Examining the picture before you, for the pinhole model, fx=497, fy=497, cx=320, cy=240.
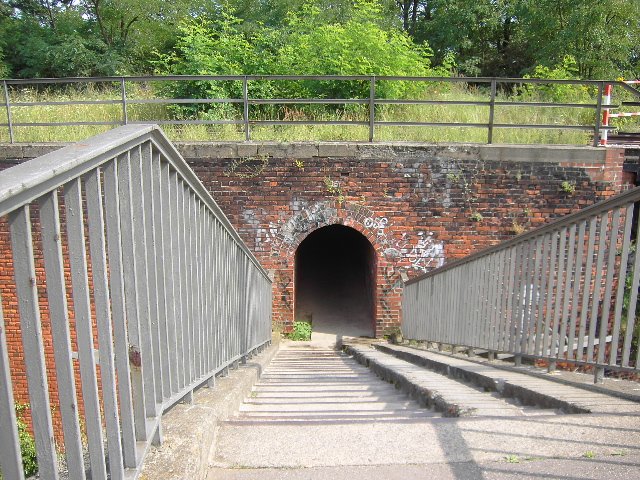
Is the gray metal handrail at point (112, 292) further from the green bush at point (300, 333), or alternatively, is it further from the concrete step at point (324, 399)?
the green bush at point (300, 333)

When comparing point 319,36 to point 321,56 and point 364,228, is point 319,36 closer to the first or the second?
point 321,56

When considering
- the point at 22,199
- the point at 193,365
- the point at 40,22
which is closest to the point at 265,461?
the point at 193,365

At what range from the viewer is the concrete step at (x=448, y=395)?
9.50 feet

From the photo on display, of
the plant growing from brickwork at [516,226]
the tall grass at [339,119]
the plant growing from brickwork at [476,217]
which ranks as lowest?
the plant growing from brickwork at [516,226]

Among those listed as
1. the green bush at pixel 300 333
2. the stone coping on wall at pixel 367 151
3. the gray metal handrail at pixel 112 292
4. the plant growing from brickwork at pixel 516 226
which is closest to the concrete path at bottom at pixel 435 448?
the gray metal handrail at pixel 112 292

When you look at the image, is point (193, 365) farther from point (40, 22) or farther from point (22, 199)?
point (40, 22)

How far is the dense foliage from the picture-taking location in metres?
11.3

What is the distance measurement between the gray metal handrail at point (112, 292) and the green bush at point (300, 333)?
20.5 feet

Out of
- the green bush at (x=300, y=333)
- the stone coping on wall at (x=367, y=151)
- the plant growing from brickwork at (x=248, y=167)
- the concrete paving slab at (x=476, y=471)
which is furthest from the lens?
the green bush at (x=300, y=333)

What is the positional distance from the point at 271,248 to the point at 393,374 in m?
4.40

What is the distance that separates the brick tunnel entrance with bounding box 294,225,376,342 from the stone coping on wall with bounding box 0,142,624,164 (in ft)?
6.64

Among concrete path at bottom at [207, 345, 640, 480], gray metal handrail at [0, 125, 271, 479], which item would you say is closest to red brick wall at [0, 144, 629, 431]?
gray metal handrail at [0, 125, 271, 479]

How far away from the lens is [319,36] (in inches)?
448

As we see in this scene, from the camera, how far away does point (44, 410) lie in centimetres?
126
